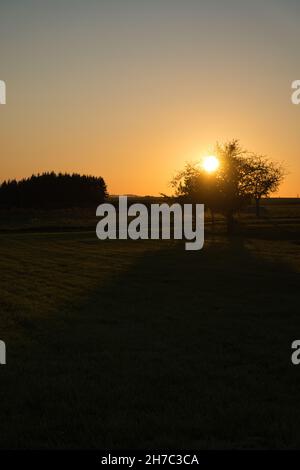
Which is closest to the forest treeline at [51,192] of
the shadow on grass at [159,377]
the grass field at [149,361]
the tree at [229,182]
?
the tree at [229,182]

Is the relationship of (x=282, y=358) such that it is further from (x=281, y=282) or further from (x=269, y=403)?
(x=281, y=282)

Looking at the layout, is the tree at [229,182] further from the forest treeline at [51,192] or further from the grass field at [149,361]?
the forest treeline at [51,192]

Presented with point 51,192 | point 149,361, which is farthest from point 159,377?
point 51,192

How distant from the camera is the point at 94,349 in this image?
42.1 feet

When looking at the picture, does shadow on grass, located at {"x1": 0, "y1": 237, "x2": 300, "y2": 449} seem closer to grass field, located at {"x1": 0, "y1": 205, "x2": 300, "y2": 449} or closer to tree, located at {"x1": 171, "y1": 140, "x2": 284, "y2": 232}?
grass field, located at {"x1": 0, "y1": 205, "x2": 300, "y2": 449}

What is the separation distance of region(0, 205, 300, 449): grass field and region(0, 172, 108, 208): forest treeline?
116 meters

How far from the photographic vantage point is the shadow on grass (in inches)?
313

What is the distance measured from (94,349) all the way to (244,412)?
497cm

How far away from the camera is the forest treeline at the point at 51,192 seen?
459ft

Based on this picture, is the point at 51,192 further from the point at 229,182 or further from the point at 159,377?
the point at 159,377

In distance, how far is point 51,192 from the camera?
142125mm

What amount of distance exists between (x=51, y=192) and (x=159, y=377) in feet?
442
